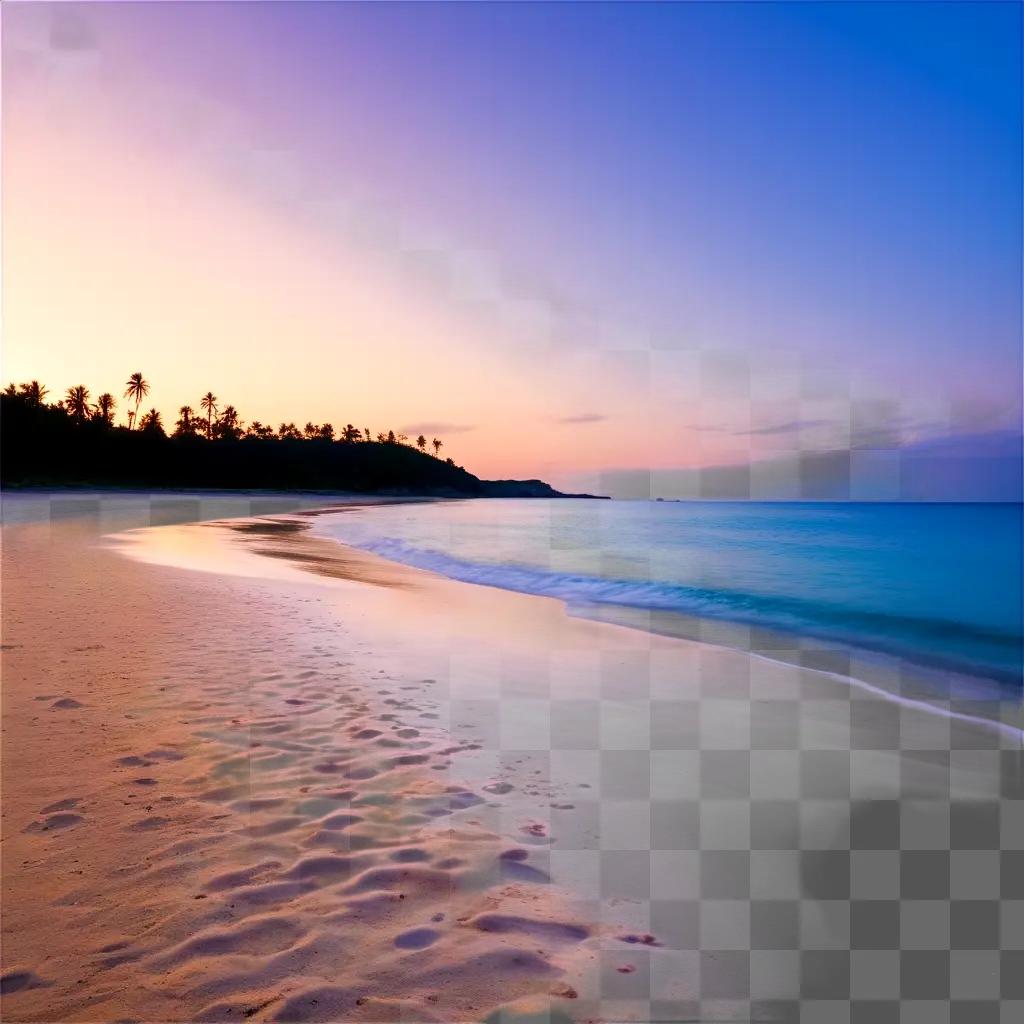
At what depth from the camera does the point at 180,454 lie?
347ft

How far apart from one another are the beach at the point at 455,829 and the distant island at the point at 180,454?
81386 millimetres

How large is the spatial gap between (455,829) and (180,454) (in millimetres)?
A: 117381

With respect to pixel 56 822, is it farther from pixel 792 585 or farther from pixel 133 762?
pixel 792 585

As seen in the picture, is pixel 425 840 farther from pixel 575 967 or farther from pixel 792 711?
pixel 792 711

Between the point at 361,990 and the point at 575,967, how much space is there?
0.88 meters

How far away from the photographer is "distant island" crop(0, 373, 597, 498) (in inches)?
3113

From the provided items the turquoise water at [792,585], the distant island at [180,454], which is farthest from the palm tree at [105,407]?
the turquoise water at [792,585]

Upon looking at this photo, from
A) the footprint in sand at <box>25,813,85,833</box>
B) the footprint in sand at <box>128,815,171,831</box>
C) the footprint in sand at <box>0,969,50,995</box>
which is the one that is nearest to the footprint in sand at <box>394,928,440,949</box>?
the footprint in sand at <box>0,969,50,995</box>

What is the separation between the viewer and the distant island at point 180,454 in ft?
259

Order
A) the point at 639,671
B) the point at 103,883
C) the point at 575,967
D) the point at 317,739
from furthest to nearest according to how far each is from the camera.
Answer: the point at 639,671
the point at 317,739
the point at 103,883
the point at 575,967

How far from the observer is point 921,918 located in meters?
3.00

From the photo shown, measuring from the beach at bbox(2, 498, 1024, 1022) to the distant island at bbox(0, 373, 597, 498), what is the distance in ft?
267

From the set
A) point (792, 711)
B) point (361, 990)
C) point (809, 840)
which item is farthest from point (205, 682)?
point (792, 711)

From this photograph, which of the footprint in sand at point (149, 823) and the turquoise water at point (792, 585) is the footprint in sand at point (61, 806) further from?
the turquoise water at point (792, 585)
